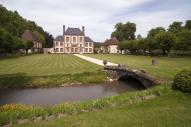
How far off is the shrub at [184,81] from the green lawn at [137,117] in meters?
1.26

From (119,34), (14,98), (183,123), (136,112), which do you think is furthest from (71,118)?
(119,34)

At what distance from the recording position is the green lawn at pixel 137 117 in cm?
863

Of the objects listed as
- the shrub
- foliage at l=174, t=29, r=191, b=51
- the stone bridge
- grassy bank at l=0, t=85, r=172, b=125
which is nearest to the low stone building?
foliage at l=174, t=29, r=191, b=51

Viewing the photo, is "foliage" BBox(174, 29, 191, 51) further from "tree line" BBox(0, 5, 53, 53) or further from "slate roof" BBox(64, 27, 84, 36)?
"slate roof" BBox(64, 27, 84, 36)

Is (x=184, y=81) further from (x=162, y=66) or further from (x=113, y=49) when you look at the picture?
(x=113, y=49)

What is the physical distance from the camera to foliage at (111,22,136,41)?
105 m

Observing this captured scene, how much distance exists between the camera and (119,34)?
10956 cm

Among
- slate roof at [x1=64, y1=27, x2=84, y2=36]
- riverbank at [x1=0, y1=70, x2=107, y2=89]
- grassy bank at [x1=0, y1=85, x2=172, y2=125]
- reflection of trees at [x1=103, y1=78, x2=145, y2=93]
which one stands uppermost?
slate roof at [x1=64, y1=27, x2=84, y2=36]

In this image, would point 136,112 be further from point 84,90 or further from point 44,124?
point 84,90

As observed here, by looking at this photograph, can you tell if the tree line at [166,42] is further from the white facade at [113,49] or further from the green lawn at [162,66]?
the white facade at [113,49]

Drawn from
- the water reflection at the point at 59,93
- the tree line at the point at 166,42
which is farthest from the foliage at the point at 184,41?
the water reflection at the point at 59,93

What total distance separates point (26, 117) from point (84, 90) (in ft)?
45.0

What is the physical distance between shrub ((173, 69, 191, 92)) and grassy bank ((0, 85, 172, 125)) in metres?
0.63

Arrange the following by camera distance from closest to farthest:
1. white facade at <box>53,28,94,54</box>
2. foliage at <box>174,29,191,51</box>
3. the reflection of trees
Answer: the reflection of trees → foliage at <box>174,29,191,51</box> → white facade at <box>53,28,94,54</box>
